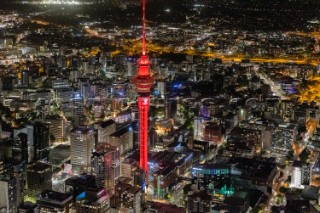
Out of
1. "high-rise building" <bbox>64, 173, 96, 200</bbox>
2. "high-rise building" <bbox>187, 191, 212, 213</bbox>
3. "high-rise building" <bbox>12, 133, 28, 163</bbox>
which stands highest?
"high-rise building" <bbox>12, 133, 28, 163</bbox>

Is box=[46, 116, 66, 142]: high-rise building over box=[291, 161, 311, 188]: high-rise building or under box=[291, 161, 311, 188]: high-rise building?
over

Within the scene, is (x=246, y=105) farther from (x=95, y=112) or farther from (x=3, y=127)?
(x=3, y=127)

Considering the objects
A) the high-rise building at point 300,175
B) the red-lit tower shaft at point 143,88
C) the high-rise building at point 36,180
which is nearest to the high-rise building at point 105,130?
the red-lit tower shaft at point 143,88

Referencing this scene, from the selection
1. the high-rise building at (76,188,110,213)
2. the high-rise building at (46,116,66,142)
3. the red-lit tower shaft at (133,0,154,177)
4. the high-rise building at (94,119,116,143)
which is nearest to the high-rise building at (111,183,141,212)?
the high-rise building at (76,188,110,213)

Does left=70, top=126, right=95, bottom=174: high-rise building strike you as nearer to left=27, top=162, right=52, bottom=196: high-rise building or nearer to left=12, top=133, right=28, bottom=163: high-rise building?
left=12, top=133, right=28, bottom=163: high-rise building

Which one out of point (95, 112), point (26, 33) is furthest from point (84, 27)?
point (95, 112)

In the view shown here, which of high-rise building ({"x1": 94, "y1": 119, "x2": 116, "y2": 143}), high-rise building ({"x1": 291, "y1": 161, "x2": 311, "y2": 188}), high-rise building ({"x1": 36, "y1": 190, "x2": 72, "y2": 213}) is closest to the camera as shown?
high-rise building ({"x1": 36, "y1": 190, "x2": 72, "y2": 213})

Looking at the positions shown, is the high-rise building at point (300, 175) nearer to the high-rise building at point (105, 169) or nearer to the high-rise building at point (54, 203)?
the high-rise building at point (105, 169)
